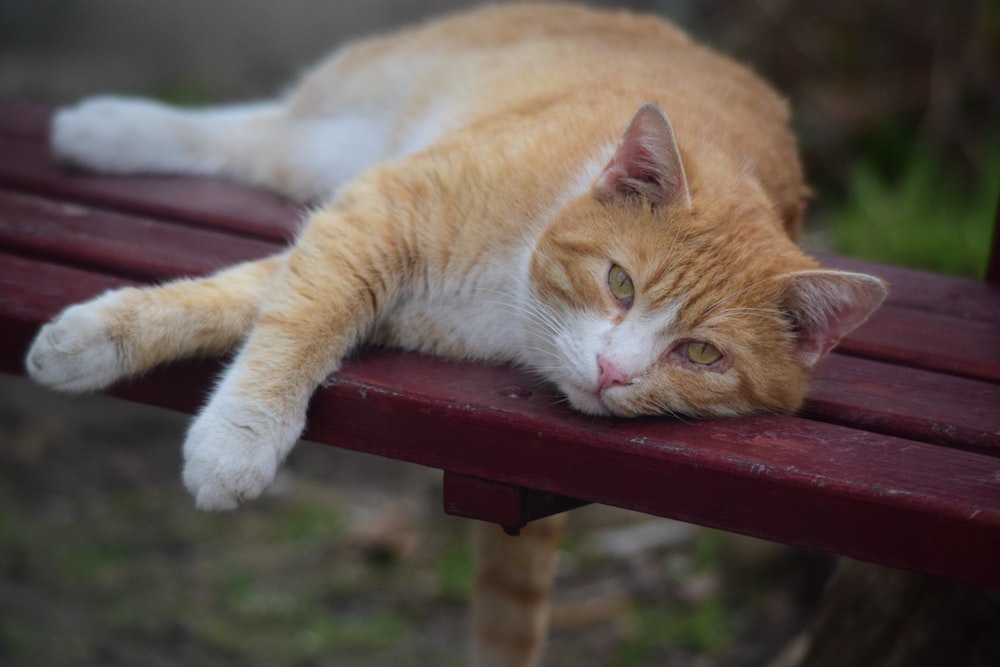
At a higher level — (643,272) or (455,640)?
(643,272)

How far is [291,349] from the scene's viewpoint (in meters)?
1.96

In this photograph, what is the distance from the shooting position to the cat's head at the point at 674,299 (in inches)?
73.7

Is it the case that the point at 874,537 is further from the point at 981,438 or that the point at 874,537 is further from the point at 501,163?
the point at 501,163

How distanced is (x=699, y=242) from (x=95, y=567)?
248 centimetres

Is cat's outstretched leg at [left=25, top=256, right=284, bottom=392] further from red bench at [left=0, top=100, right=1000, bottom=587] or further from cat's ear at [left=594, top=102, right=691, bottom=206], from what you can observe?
cat's ear at [left=594, top=102, right=691, bottom=206]

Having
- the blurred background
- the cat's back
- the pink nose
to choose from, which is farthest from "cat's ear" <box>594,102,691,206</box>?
the blurred background

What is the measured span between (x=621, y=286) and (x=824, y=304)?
0.35 metres

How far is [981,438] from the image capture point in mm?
1869

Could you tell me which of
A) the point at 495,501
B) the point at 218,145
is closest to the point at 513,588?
the point at 495,501

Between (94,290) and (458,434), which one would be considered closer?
(458,434)

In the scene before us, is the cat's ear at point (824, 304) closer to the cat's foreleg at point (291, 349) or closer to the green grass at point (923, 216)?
the cat's foreleg at point (291, 349)

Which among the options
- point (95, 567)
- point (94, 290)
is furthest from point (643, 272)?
point (95, 567)

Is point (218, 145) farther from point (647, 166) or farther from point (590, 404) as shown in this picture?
point (590, 404)

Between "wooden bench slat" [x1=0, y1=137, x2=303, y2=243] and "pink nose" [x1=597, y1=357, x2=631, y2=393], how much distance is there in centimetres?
103
